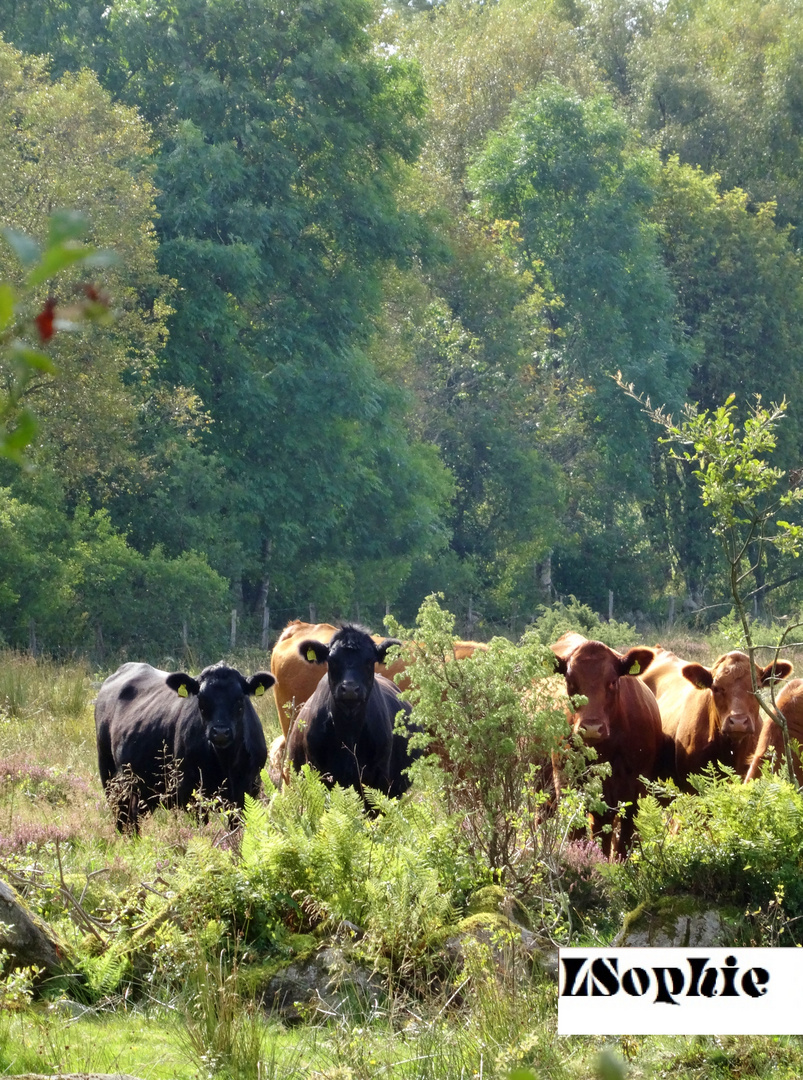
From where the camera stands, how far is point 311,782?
26.7 ft

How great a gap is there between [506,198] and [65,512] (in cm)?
2109

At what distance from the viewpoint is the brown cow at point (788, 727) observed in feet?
30.4

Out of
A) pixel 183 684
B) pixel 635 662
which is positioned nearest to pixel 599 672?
pixel 635 662

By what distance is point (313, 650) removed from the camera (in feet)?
35.2

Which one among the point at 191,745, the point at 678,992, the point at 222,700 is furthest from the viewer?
the point at 191,745

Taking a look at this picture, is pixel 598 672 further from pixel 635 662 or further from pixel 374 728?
pixel 374 728

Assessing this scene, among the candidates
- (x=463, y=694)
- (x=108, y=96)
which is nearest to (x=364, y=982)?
(x=463, y=694)

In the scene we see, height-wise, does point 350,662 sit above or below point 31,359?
below

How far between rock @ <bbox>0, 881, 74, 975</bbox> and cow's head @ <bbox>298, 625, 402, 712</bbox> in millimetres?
3415

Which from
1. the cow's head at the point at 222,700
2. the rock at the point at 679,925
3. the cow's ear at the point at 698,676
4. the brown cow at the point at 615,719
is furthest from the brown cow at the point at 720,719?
the cow's head at the point at 222,700

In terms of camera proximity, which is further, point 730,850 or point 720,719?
point 720,719

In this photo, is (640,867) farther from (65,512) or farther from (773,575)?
(773,575)

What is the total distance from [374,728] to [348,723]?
9.5 inches

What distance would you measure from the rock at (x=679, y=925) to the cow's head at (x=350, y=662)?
12.1ft
